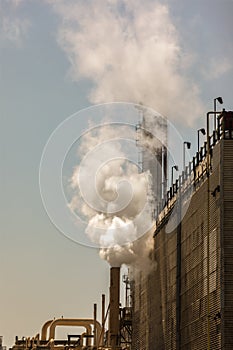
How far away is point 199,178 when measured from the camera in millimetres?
53594

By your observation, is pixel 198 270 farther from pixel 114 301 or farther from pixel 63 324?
pixel 63 324

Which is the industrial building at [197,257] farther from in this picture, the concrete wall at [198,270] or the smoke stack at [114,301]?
the smoke stack at [114,301]

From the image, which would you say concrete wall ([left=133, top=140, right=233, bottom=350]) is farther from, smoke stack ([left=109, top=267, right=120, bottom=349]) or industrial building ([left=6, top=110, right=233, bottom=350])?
smoke stack ([left=109, top=267, right=120, bottom=349])

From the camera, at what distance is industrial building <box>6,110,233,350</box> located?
151 feet

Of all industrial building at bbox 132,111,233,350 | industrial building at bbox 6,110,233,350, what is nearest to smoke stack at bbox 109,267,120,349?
industrial building at bbox 6,110,233,350

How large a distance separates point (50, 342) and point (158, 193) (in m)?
17.7

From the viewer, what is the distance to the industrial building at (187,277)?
4609cm

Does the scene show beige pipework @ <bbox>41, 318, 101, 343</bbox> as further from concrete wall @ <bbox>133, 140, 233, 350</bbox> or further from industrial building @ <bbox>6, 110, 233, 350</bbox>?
concrete wall @ <bbox>133, 140, 233, 350</bbox>

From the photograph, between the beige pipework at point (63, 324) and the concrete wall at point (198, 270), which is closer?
the concrete wall at point (198, 270)

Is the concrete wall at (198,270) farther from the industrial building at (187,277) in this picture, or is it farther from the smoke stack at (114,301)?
the smoke stack at (114,301)

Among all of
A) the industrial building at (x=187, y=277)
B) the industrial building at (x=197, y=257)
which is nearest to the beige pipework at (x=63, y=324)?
the industrial building at (x=187, y=277)

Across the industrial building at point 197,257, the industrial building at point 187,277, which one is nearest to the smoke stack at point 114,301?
the industrial building at point 187,277

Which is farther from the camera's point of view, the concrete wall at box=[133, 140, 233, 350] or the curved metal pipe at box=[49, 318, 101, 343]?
the curved metal pipe at box=[49, 318, 101, 343]

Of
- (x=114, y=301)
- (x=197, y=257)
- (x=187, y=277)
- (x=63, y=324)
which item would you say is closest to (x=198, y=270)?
(x=197, y=257)
